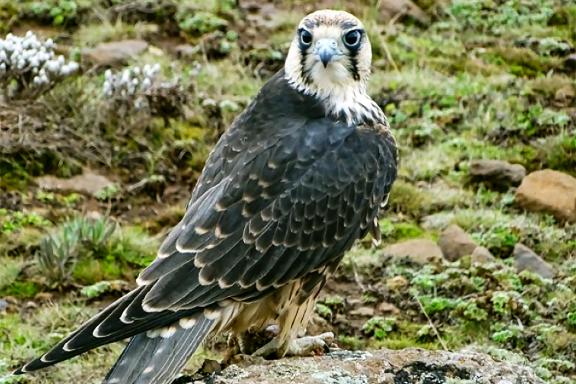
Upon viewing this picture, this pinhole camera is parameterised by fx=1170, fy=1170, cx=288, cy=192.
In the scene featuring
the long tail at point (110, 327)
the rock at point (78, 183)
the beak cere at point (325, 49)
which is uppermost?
the beak cere at point (325, 49)

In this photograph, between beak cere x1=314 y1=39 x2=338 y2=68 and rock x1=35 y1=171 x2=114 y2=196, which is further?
rock x1=35 y1=171 x2=114 y2=196

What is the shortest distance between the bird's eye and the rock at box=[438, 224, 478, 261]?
2150mm

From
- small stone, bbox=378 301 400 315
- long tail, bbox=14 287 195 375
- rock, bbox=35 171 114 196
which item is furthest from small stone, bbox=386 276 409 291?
long tail, bbox=14 287 195 375

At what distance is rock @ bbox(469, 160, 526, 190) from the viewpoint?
754 centimetres

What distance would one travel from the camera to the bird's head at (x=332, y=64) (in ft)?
16.2

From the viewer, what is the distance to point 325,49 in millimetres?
4848

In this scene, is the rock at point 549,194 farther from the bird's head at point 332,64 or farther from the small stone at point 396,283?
the bird's head at point 332,64

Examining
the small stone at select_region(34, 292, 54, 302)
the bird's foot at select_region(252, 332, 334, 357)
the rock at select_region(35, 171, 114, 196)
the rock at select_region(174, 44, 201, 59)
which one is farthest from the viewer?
the rock at select_region(174, 44, 201, 59)

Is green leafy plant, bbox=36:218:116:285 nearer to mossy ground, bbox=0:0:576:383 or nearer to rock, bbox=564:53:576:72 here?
mossy ground, bbox=0:0:576:383

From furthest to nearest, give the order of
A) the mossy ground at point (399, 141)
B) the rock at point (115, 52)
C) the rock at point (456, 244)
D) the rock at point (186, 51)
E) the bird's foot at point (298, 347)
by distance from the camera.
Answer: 1. the rock at point (186, 51)
2. the rock at point (115, 52)
3. the rock at point (456, 244)
4. the mossy ground at point (399, 141)
5. the bird's foot at point (298, 347)

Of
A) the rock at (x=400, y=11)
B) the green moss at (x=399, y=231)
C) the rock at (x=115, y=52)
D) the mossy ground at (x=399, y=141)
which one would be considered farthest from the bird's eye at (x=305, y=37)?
the rock at (x=400, y=11)

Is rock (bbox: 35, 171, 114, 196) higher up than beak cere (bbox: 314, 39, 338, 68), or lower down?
lower down

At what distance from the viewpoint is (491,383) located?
409cm

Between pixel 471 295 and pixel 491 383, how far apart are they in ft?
7.04
